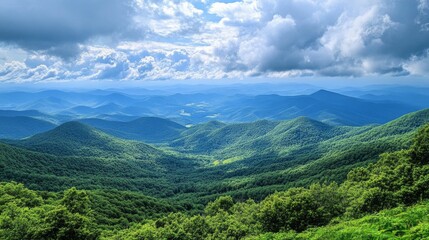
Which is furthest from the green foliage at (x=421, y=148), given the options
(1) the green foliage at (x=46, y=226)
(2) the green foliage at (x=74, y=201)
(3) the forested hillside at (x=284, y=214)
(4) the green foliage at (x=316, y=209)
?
(2) the green foliage at (x=74, y=201)

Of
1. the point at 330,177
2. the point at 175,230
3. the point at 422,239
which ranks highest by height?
the point at 422,239

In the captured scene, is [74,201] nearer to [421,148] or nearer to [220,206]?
[220,206]

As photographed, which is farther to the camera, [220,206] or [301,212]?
[220,206]

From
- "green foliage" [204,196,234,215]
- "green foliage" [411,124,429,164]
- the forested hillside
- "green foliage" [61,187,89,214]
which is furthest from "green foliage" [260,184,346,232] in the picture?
"green foliage" [61,187,89,214]

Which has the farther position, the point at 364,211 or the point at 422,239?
the point at 364,211

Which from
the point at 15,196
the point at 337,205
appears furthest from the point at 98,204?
the point at 337,205

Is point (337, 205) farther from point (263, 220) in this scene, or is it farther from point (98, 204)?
point (98, 204)

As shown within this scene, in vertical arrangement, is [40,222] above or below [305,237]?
below

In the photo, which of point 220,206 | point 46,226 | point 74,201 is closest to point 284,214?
point 220,206

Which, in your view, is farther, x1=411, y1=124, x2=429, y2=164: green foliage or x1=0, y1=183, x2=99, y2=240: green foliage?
x1=411, y1=124, x2=429, y2=164: green foliage

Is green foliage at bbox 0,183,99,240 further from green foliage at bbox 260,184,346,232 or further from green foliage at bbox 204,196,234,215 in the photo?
green foliage at bbox 204,196,234,215

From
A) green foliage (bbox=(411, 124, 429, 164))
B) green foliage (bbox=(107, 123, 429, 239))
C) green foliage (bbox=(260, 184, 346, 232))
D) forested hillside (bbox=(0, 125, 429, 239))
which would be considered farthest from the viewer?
green foliage (bbox=(411, 124, 429, 164))
